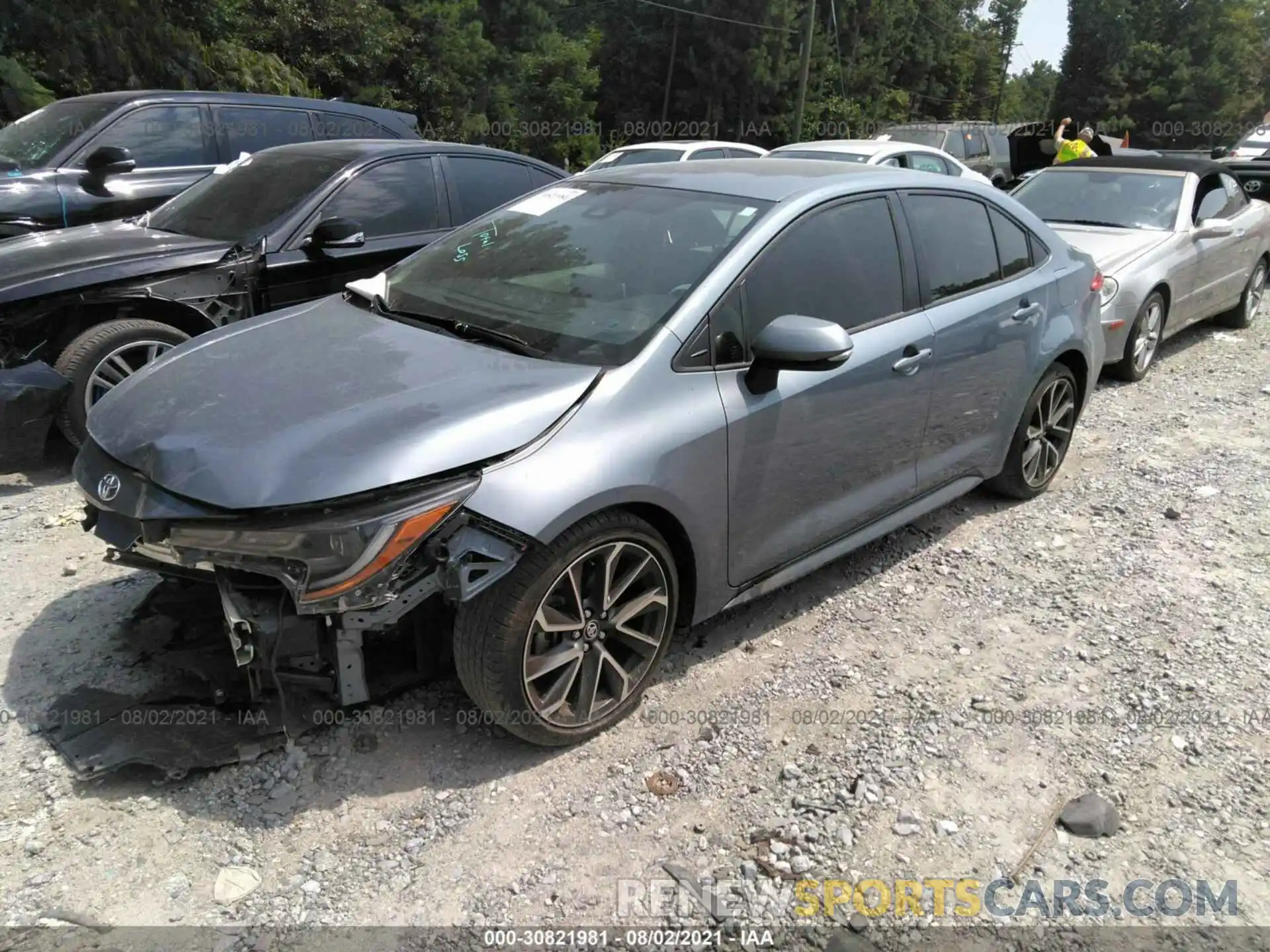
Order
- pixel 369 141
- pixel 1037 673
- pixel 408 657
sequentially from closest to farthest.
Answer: pixel 408 657
pixel 1037 673
pixel 369 141

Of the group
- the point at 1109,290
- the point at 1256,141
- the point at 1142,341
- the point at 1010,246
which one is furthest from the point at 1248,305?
the point at 1256,141

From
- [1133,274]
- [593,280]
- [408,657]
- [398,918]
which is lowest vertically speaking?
[398,918]

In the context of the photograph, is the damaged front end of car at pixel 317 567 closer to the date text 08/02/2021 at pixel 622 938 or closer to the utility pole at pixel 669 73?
the date text 08/02/2021 at pixel 622 938

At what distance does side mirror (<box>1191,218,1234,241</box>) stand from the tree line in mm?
13912

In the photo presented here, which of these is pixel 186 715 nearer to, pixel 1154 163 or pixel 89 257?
pixel 89 257

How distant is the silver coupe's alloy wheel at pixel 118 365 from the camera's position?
4887 millimetres

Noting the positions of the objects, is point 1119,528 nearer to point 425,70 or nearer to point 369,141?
point 369,141

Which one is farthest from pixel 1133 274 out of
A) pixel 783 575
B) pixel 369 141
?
pixel 369 141

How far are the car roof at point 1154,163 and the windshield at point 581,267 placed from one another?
6410 mm

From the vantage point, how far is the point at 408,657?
3.03 meters

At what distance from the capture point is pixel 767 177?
3803 millimetres

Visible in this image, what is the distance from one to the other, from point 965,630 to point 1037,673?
362 mm

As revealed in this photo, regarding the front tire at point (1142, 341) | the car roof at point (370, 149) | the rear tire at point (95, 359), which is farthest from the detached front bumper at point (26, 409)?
the front tire at point (1142, 341)

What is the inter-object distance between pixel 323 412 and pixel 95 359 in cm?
278
